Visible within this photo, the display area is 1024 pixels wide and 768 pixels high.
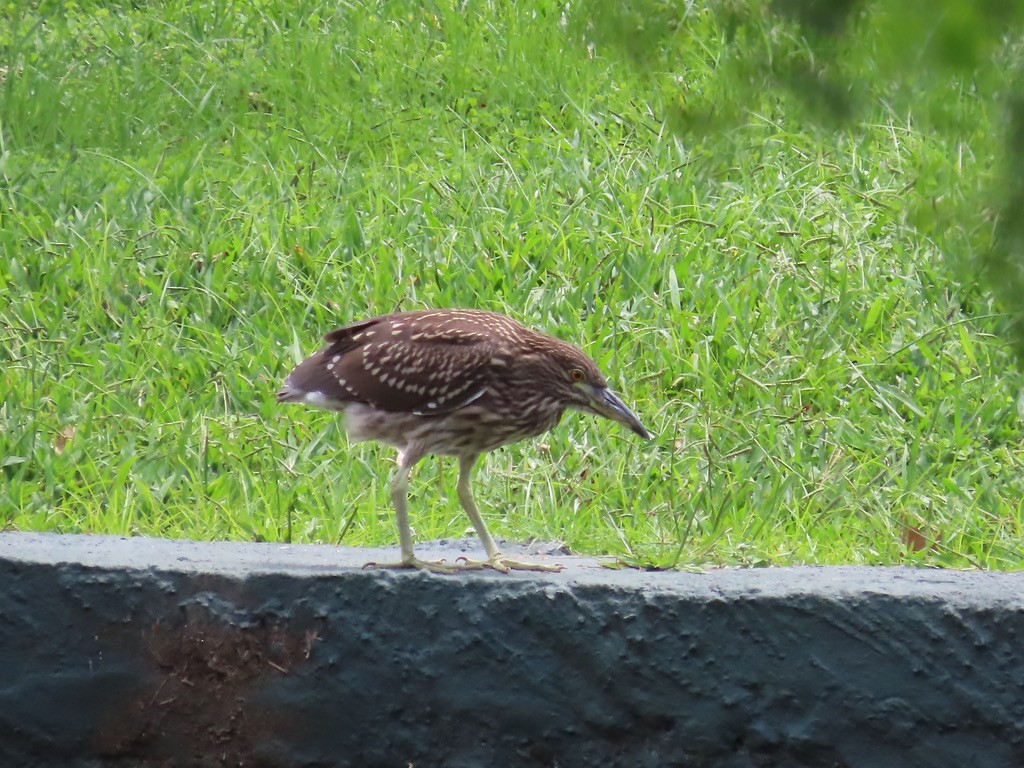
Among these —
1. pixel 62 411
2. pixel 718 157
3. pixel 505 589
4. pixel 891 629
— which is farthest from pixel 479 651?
pixel 62 411

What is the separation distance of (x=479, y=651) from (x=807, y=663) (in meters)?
0.94

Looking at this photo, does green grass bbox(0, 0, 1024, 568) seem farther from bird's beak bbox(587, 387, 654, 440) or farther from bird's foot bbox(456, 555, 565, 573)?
bird's foot bbox(456, 555, 565, 573)

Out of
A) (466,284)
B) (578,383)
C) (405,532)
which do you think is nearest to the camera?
(405,532)

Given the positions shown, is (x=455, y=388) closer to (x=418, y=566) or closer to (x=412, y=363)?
(x=412, y=363)

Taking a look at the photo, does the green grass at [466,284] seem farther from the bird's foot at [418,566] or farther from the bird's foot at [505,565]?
the bird's foot at [418,566]

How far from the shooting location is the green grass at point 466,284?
21.9ft

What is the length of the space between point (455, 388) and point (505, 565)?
624 millimetres

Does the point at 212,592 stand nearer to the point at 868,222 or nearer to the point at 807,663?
the point at 807,663

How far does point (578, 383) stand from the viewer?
5.14 meters

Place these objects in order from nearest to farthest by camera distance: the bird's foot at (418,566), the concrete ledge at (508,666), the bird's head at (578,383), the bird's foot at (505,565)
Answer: the concrete ledge at (508,666) < the bird's foot at (418,566) < the bird's foot at (505,565) < the bird's head at (578,383)

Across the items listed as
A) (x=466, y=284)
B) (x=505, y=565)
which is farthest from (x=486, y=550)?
(x=466, y=284)

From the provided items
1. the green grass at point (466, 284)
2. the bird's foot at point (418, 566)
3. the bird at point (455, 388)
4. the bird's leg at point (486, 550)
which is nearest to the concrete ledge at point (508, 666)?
the bird's foot at point (418, 566)

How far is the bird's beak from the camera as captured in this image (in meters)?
5.14

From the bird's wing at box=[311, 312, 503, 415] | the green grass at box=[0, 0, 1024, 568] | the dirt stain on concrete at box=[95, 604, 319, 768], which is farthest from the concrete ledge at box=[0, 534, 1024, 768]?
the green grass at box=[0, 0, 1024, 568]
